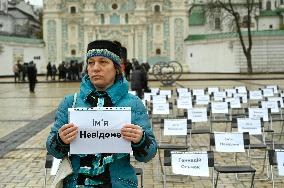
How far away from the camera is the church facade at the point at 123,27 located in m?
63.0

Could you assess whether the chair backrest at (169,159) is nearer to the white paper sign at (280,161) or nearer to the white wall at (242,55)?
the white paper sign at (280,161)

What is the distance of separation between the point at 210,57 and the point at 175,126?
47643mm

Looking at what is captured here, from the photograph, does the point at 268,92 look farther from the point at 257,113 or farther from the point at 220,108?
the point at 257,113

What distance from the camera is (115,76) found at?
3.90 meters

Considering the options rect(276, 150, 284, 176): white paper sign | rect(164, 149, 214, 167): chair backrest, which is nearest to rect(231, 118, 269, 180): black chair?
rect(164, 149, 214, 167): chair backrest

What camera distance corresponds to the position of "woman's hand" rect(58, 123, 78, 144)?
3.57m

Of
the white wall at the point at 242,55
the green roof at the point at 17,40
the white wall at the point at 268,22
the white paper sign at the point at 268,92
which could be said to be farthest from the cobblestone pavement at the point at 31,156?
the white wall at the point at 268,22

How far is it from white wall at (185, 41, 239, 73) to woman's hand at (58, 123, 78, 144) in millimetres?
50657

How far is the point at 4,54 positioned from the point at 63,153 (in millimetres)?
53463

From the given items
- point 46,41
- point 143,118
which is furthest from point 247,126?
point 46,41

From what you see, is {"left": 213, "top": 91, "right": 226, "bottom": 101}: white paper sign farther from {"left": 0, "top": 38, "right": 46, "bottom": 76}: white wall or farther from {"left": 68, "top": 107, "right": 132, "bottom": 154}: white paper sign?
{"left": 0, "top": 38, "right": 46, "bottom": 76}: white wall

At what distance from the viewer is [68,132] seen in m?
3.58

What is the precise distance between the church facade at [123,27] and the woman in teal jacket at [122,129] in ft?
194

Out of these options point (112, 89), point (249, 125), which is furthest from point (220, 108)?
point (112, 89)
